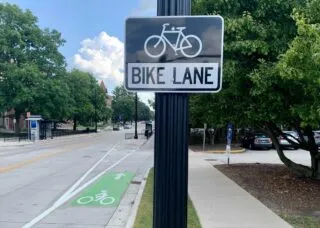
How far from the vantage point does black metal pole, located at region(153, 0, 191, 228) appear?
105 inches

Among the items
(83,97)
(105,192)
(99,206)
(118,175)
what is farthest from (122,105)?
(99,206)

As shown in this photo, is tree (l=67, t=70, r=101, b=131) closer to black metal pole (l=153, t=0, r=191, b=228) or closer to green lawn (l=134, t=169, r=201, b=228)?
green lawn (l=134, t=169, r=201, b=228)

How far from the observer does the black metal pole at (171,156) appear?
2.67 meters

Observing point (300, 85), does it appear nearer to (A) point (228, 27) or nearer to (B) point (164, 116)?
(A) point (228, 27)

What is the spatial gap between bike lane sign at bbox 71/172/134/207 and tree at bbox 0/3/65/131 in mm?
38300

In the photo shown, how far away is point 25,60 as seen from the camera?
180 feet

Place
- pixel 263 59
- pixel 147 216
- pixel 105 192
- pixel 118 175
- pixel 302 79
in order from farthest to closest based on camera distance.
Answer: pixel 118 175 → pixel 105 192 → pixel 263 59 → pixel 147 216 → pixel 302 79

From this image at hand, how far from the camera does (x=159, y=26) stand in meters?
2.62

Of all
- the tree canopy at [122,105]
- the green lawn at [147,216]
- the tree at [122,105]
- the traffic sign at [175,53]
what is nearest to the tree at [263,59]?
the green lawn at [147,216]

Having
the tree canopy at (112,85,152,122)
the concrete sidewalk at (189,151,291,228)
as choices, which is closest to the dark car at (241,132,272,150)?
the concrete sidewalk at (189,151,291,228)

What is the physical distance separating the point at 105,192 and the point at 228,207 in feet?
14.1

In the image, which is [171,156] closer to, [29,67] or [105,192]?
[105,192]

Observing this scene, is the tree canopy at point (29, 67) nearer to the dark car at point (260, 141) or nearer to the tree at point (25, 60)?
the tree at point (25, 60)

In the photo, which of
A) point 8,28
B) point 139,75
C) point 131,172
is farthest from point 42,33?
point 139,75
